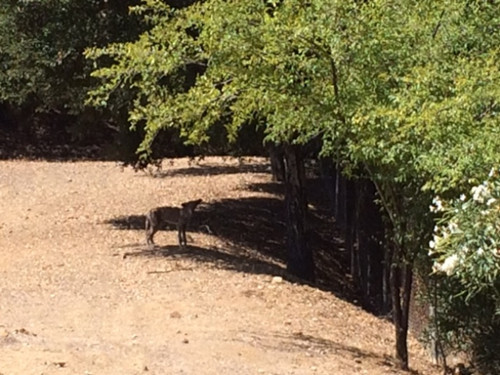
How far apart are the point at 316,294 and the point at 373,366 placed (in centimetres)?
342

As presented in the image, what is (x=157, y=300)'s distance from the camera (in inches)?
509

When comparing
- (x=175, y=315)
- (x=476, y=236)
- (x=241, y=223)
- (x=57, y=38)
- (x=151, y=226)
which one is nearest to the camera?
(x=476, y=236)

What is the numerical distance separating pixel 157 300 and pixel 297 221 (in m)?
4.64

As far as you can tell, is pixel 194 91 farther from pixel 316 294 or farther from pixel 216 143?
pixel 216 143

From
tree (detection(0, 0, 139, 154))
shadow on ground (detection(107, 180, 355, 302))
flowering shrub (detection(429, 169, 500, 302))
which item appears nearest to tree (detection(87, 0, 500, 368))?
flowering shrub (detection(429, 169, 500, 302))

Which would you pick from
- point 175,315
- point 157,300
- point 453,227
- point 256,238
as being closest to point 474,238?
point 453,227

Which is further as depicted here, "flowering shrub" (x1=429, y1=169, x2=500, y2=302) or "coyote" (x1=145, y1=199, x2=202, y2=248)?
"coyote" (x1=145, y1=199, x2=202, y2=248)

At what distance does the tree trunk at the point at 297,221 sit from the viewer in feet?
55.1

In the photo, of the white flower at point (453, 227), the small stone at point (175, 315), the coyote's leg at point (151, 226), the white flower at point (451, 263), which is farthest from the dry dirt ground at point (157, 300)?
the white flower at point (453, 227)

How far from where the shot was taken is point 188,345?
1080 centimetres

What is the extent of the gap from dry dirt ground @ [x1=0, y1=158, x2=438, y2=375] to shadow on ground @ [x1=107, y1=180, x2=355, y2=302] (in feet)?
0.19

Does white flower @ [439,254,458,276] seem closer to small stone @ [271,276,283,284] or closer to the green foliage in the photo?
small stone @ [271,276,283,284]

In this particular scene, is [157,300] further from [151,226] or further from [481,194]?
[481,194]

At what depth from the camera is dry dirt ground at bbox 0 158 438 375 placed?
33.6ft
